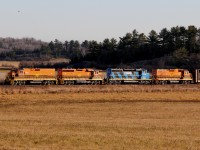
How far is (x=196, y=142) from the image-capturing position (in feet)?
78.5

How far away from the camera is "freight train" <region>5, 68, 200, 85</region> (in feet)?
212

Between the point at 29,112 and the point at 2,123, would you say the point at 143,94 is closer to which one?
the point at 29,112

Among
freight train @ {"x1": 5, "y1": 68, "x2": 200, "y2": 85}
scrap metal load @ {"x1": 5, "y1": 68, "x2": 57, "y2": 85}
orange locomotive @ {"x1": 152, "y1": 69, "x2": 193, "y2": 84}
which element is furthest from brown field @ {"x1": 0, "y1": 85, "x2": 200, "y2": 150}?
orange locomotive @ {"x1": 152, "y1": 69, "x2": 193, "y2": 84}

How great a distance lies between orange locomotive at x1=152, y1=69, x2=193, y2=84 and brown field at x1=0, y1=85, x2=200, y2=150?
16275 millimetres

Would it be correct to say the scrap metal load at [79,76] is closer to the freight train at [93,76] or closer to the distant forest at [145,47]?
the freight train at [93,76]

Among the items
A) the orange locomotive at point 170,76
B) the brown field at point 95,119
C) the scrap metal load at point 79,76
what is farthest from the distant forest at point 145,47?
the brown field at point 95,119

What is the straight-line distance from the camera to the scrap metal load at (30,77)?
6356cm

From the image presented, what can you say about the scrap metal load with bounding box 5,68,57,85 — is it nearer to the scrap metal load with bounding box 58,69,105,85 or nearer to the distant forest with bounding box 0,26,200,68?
the scrap metal load with bounding box 58,69,105,85

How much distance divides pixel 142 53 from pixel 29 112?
366 feet

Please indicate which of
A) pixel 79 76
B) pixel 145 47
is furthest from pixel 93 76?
pixel 145 47

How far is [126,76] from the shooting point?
73.9m

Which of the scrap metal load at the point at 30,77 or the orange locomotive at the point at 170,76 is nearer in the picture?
the scrap metal load at the point at 30,77

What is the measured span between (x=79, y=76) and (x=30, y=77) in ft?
26.4

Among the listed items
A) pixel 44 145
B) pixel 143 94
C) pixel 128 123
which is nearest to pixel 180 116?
pixel 128 123
